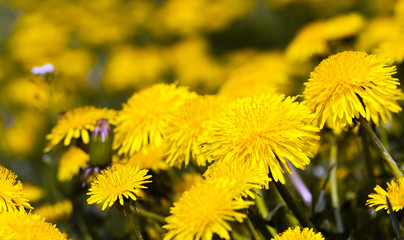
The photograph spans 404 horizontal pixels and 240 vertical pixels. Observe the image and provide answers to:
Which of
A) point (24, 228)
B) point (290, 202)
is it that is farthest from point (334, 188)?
point (24, 228)

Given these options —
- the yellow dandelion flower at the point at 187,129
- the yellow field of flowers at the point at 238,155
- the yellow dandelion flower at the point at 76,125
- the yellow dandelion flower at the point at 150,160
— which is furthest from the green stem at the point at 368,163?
the yellow dandelion flower at the point at 76,125

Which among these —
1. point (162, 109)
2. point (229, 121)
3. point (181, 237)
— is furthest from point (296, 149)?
point (162, 109)

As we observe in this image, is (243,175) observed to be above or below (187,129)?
below

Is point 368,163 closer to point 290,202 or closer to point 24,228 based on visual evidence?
point 290,202

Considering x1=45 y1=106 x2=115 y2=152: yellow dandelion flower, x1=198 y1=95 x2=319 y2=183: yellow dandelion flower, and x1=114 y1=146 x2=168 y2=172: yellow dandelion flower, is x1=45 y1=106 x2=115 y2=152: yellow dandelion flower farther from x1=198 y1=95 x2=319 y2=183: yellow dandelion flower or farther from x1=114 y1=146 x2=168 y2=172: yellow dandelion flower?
x1=198 y1=95 x2=319 y2=183: yellow dandelion flower

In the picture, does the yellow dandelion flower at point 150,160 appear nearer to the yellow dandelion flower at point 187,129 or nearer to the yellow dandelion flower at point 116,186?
the yellow dandelion flower at point 187,129

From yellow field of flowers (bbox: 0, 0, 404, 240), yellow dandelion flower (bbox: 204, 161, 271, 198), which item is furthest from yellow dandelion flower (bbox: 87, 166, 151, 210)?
yellow dandelion flower (bbox: 204, 161, 271, 198)
